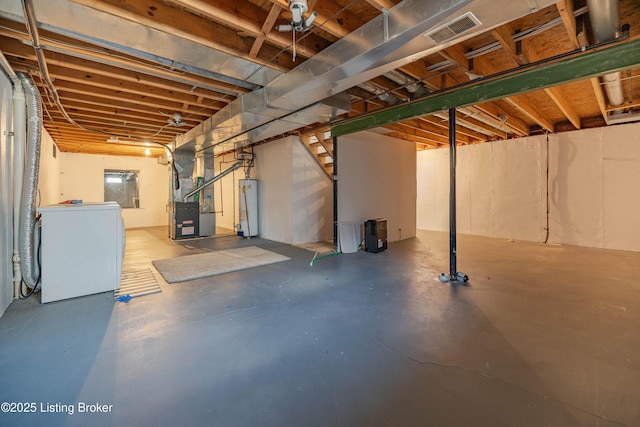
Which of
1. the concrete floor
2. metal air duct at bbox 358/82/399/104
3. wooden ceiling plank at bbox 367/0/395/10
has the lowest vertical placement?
the concrete floor

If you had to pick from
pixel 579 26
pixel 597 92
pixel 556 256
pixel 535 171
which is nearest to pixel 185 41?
pixel 579 26

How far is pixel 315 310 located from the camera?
2.66m

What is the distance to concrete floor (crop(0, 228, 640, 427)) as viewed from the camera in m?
1.42

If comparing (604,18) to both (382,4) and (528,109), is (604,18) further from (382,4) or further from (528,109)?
(528,109)

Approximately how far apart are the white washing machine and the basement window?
7.08m

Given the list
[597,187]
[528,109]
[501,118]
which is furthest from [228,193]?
[597,187]

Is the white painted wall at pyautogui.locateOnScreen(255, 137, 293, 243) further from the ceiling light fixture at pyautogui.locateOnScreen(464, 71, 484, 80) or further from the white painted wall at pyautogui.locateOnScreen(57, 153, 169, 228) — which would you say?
the white painted wall at pyautogui.locateOnScreen(57, 153, 169, 228)

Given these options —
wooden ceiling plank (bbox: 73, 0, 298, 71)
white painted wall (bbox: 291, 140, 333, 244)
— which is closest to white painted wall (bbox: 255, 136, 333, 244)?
white painted wall (bbox: 291, 140, 333, 244)

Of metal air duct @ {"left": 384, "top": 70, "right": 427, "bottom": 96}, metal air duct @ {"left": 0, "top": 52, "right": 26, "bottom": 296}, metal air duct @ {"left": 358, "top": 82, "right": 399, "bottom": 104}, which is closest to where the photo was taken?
metal air duct @ {"left": 0, "top": 52, "right": 26, "bottom": 296}

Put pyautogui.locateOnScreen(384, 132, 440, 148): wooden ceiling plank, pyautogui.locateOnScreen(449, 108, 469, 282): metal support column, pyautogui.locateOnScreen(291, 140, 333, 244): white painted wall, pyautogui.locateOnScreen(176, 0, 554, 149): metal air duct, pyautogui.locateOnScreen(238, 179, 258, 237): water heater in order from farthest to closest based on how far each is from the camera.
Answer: pyautogui.locateOnScreen(238, 179, 258, 237): water heater
pyautogui.locateOnScreen(384, 132, 440, 148): wooden ceiling plank
pyautogui.locateOnScreen(291, 140, 333, 244): white painted wall
pyautogui.locateOnScreen(449, 108, 469, 282): metal support column
pyautogui.locateOnScreen(176, 0, 554, 149): metal air duct

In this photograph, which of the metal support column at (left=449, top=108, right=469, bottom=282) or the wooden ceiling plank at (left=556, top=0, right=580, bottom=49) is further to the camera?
the metal support column at (left=449, top=108, right=469, bottom=282)

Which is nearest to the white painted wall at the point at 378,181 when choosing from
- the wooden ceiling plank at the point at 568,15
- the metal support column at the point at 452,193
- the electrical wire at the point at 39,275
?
the metal support column at the point at 452,193

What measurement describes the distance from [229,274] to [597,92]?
5634mm

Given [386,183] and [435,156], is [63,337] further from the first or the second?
[435,156]
